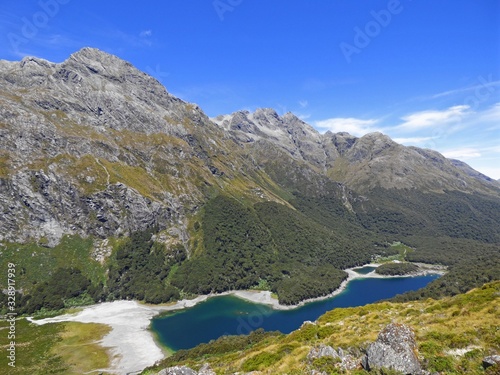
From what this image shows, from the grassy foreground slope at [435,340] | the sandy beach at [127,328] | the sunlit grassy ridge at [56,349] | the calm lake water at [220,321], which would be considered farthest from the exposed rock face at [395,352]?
the calm lake water at [220,321]

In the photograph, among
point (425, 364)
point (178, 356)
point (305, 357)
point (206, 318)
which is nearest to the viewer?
point (425, 364)

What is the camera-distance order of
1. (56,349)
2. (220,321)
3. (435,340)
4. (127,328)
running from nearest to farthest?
(435,340), (56,349), (127,328), (220,321)

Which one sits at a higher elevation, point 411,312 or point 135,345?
point 411,312

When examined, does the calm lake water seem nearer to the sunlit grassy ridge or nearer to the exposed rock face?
the sunlit grassy ridge

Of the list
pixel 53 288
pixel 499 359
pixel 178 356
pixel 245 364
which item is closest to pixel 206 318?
pixel 178 356

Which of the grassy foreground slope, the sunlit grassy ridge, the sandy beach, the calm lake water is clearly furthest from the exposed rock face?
the calm lake water

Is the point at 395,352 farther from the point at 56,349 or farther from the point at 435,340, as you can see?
the point at 56,349

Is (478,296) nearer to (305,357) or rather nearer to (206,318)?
(305,357)

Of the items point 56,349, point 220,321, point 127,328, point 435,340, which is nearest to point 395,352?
point 435,340
